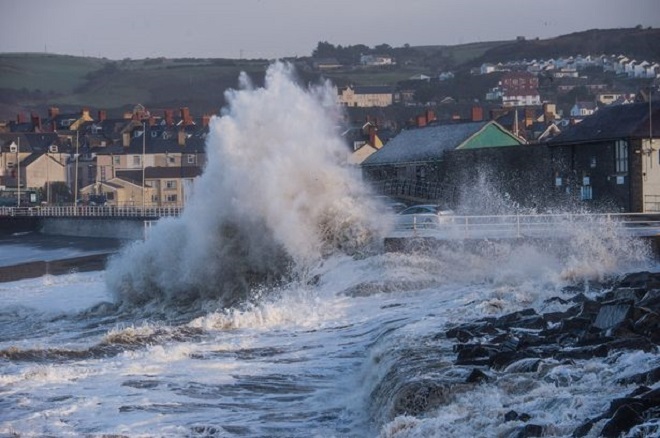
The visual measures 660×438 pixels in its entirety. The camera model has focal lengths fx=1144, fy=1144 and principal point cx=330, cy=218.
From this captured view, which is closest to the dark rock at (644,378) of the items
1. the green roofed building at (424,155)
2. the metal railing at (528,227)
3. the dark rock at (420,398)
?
the dark rock at (420,398)

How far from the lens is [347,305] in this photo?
23.0 m

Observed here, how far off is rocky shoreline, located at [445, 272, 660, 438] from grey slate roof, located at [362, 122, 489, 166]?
33.1m

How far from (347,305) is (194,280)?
7467 millimetres

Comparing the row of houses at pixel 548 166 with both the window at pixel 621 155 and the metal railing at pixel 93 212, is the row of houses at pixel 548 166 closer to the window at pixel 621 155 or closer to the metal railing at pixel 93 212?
the window at pixel 621 155

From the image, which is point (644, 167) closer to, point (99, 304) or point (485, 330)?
point (99, 304)

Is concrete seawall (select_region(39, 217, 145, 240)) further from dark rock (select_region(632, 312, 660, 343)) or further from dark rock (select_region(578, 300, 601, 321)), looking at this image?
dark rock (select_region(632, 312, 660, 343))

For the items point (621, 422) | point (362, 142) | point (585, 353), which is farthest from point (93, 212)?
point (621, 422)

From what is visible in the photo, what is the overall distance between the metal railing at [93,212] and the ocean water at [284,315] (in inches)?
980

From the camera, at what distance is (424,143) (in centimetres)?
5403

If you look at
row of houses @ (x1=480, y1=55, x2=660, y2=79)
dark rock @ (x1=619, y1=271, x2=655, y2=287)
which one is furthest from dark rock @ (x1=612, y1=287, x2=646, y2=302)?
row of houses @ (x1=480, y1=55, x2=660, y2=79)

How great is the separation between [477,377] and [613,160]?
28237 millimetres

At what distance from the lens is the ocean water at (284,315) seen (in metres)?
13.9

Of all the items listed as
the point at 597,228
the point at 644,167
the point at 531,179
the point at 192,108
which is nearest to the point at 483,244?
the point at 597,228

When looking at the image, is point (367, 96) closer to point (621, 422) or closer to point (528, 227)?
point (528, 227)
